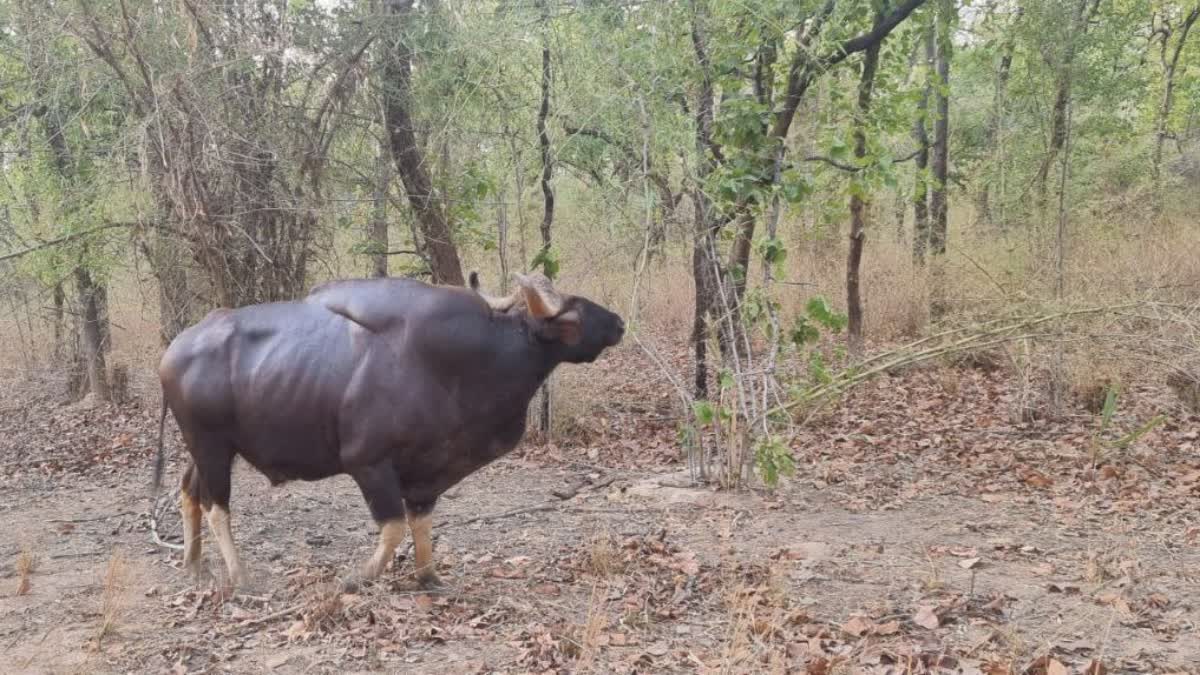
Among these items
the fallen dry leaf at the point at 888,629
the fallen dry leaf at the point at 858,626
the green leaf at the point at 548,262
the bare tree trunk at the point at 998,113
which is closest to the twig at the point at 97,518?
the green leaf at the point at 548,262

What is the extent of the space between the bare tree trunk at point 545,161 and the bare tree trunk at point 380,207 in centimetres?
143

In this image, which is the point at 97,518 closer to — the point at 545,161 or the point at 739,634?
the point at 545,161

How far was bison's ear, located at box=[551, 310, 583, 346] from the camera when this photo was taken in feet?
15.5

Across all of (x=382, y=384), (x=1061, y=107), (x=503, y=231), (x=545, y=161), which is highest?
(x=1061, y=107)

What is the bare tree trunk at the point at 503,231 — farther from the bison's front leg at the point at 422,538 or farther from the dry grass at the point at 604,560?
the bison's front leg at the point at 422,538

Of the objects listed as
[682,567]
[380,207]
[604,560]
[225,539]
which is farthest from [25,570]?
[380,207]

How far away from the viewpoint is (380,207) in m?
8.89

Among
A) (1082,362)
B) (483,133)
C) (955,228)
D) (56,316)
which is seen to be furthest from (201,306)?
(955,228)

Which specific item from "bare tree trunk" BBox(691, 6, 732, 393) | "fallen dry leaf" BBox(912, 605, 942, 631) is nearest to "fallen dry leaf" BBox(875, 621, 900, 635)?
"fallen dry leaf" BBox(912, 605, 942, 631)

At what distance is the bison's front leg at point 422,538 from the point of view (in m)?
4.94

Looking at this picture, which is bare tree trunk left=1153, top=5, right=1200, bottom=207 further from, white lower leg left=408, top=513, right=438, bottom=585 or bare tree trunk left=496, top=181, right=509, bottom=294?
white lower leg left=408, top=513, right=438, bottom=585

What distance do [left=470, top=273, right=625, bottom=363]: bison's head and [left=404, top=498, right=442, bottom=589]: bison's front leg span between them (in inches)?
41.0

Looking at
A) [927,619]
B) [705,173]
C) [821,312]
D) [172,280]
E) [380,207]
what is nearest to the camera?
[927,619]

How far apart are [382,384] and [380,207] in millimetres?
4518
